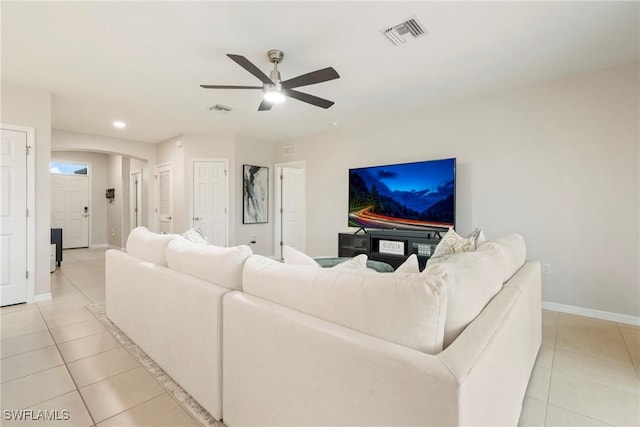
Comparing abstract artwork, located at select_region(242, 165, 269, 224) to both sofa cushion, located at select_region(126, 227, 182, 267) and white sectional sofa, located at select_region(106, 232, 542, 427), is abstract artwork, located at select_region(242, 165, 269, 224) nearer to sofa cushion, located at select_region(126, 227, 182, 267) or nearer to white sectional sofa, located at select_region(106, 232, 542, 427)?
sofa cushion, located at select_region(126, 227, 182, 267)

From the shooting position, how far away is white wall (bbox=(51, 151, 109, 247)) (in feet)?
26.0

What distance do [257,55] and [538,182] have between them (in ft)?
10.6

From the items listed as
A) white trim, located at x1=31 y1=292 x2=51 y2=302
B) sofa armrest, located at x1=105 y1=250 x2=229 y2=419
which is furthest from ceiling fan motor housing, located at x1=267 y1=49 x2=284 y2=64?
white trim, located at x1=31 y1=292 x2=51 y2=302

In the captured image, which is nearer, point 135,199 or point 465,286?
point 465,286

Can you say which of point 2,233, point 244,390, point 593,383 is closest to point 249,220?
point 2,233

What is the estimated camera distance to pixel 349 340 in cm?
98

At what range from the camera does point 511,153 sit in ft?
11.3

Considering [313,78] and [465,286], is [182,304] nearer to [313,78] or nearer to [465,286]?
[465,286]

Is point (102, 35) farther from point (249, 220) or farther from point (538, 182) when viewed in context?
Answer: point (538, 182)

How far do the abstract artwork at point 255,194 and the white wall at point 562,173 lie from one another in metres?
3.27

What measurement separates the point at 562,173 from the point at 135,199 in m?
7.99

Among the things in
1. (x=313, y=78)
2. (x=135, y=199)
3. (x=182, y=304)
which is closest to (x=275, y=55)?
(x=313, y=78)

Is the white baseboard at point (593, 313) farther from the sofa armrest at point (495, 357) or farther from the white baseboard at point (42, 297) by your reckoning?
the white baseboard at point (42, 297)

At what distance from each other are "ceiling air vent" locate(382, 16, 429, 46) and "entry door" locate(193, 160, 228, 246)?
4.09m
